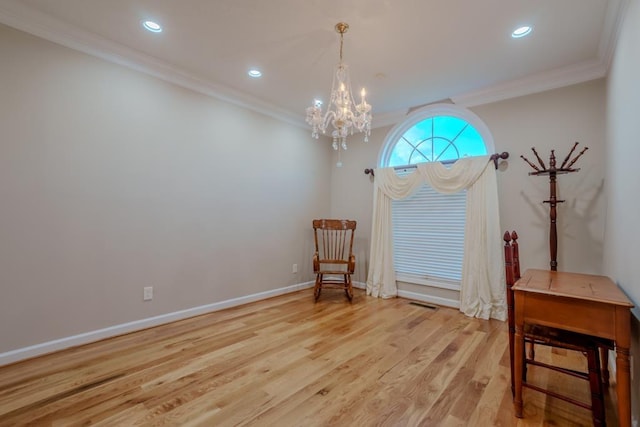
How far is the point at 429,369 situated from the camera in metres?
2.13

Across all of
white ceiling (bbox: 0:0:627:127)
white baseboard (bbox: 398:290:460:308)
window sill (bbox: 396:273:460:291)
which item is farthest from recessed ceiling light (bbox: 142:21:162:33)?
white baseboard (bbox: 398:290:460:308)

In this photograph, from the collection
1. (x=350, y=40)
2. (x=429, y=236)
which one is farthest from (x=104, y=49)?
(x=429, y=236)

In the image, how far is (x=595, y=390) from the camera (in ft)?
4.92

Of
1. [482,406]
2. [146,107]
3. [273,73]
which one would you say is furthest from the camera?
[273,73]

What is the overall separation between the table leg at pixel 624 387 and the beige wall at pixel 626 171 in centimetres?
17

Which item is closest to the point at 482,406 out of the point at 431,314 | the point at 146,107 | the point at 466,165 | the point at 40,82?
the point at 431,314

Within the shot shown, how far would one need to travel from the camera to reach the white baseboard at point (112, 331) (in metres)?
2.18

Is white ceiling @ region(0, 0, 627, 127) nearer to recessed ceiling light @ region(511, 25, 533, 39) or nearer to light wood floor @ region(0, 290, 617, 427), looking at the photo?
recessed ceiling light @ region(511, 25, 533, 39)

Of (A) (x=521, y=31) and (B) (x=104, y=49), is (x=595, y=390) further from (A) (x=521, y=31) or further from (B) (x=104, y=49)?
(B) (x=104, y=49)

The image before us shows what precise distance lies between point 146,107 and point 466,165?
3612 mm

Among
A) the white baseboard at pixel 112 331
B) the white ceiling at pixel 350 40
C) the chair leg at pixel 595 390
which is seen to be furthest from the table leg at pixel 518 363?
the white baseboard at pixel 112 331

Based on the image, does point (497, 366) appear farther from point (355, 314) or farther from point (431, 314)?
point (355, 314)

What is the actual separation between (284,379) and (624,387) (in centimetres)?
180

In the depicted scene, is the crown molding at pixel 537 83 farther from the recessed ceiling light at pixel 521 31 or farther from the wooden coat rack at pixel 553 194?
the recessed ceiling light at pixel 521 31
